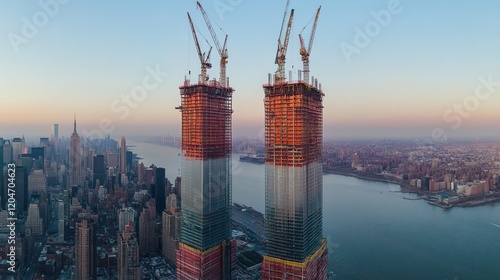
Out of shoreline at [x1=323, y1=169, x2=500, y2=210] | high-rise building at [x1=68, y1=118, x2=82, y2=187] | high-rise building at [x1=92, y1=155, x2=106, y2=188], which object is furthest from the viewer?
high-rise building at [x1=92, y1=155, x2=106, y2=188]

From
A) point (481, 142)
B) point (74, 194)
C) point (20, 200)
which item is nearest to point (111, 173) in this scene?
point (74, 194)

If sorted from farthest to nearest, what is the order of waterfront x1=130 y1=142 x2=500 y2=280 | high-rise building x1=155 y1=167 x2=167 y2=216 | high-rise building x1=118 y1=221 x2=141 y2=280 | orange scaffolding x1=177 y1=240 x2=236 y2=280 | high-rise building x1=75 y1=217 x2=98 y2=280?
high-rise building x1=155 y1=167 x2=167 y2=216, waterfront x1=130 y1=142 x2=500 y2=280, high-rise building x1=75 y1=217 x2=98 y2=280, high-rise building x1=118 y1=221 x2=141 y2=280, orange scaffolding x1=177 y1=240 x2=236 y2=280

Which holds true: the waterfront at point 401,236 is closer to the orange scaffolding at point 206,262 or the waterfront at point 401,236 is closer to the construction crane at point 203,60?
the orange scaffolding at point 206,262

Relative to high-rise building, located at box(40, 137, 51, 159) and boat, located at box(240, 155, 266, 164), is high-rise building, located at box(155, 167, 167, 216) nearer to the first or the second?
high-rise building, located at box(40, 137, 51, 159)

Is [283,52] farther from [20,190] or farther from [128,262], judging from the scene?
[20,190]

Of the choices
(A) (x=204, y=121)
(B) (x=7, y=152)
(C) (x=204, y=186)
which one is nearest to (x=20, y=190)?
(B) (x=7, y=152)

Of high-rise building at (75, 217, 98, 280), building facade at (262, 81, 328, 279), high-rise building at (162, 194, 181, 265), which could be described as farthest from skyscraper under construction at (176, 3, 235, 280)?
high-rise building at (162, 194, 181, 265)

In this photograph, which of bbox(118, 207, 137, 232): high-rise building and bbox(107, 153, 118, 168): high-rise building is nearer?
bbox(118, 207, 137, 232): high-rise building

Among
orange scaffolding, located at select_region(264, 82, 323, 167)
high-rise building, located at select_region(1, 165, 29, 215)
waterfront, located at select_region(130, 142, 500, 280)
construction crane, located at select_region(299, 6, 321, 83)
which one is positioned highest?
construction crane, located at select_region(299, 6, 321, 83)
